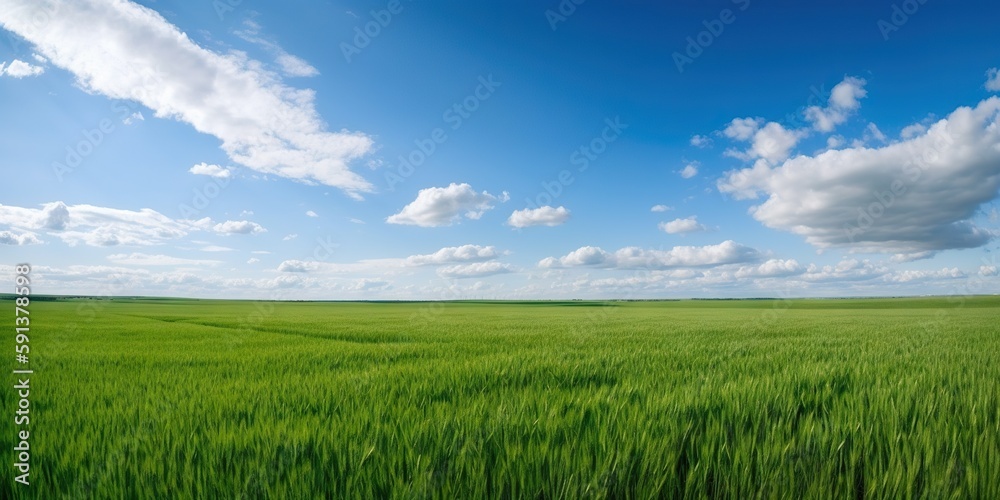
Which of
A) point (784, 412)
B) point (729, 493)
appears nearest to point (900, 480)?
point (729, 493)

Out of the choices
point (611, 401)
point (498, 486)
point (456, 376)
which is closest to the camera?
point (498, 486)

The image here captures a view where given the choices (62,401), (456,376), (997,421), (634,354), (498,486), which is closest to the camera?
(498,486)

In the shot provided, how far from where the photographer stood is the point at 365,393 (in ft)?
16.3

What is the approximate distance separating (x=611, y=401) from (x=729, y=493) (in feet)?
5.70

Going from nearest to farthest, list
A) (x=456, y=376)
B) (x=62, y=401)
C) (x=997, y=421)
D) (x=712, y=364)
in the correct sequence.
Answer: (x=997, y=421), (x=62, y=401), (x=456, y=376), (x=712, y=364)

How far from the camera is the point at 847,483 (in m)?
2.54

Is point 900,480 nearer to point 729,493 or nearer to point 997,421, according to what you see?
point 729,493

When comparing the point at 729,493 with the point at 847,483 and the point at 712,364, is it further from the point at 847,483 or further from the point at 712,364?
the point at 712,364

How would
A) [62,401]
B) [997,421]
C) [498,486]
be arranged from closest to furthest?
[498,486], [997,421], [62,401]

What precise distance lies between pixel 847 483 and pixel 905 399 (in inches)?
109

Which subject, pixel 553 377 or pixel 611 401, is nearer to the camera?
pixel 611 401

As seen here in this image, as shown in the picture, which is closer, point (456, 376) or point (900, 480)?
point (900, 480)

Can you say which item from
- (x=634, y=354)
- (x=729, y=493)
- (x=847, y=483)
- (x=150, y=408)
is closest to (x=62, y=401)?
(x=150, y=408)

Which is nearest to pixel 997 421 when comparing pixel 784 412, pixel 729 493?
pixel 784 412
